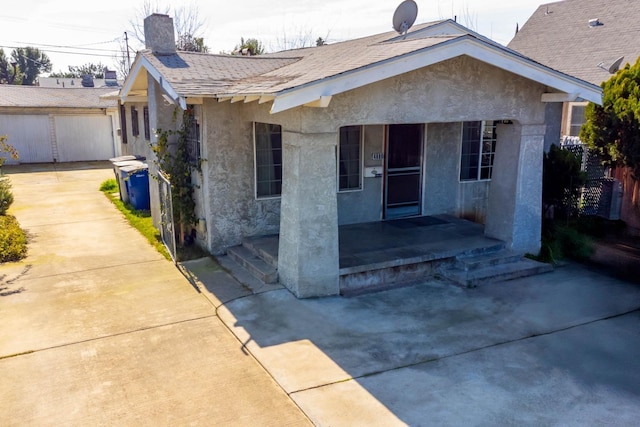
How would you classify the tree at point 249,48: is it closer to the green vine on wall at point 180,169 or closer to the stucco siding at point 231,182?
the green vine on wall at point 180,169

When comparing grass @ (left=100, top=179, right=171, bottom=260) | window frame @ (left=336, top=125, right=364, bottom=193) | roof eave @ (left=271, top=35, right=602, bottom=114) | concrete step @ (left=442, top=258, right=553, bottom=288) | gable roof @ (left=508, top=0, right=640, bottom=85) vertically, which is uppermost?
gable roof @ (left=508, top=0, right=640, bottom=85)

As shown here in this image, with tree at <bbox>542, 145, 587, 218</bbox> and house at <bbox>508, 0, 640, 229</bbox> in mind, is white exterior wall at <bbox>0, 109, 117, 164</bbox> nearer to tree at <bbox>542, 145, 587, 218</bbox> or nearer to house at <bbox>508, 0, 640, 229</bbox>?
house at <bbox>508, 0, 640, 229</bbox>

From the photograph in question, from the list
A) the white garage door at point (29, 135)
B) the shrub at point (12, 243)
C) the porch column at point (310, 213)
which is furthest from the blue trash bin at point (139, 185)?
the white garage door at point (29, 135)

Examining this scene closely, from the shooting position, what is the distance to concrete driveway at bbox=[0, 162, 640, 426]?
4.63 meters

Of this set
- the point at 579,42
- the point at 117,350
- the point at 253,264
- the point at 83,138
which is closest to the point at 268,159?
the point at 253,264

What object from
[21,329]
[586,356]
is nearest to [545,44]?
[586,356]

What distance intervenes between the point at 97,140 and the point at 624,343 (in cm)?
2277

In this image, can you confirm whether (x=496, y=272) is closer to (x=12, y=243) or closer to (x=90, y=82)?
(x=12, y=243)

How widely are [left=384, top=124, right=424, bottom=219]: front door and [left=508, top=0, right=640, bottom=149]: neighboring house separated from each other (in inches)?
258

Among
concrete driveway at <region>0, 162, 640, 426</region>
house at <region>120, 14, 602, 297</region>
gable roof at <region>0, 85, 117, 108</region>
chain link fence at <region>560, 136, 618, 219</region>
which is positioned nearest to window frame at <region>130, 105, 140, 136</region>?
house at <region>120, 14, 602, 297</region>

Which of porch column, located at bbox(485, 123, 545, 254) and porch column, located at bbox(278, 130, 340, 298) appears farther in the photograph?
porch column, located at bbox(485, 123, 545, 254)

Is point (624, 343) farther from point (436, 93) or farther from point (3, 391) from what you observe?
point (3, 391)

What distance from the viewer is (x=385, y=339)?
19.6ft

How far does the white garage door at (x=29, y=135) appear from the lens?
21.8 metres
